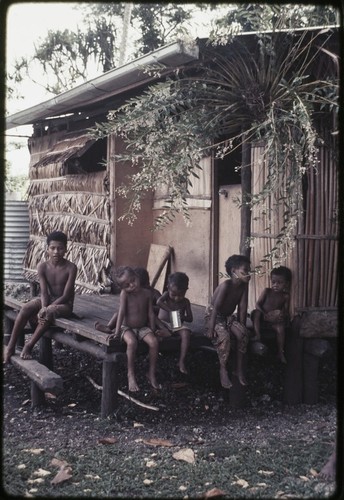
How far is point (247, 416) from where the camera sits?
600 cm

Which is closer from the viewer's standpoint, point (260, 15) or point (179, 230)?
point (260, 15)

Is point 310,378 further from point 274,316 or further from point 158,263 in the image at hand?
point 158,263

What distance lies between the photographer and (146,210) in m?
9.20

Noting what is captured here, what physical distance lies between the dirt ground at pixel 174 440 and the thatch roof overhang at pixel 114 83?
3248 mm

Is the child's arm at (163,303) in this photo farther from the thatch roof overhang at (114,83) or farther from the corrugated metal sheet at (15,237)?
the corrugated metal sheet at (15,237)

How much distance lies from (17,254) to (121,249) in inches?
176

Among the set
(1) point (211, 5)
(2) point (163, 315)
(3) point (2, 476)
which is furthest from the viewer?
(1) point (211, 5)

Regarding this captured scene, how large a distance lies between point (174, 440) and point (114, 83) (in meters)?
Result: 4.27

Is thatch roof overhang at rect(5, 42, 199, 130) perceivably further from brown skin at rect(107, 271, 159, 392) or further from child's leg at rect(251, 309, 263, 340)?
child's leg at rect(251, 309, 263, 340)

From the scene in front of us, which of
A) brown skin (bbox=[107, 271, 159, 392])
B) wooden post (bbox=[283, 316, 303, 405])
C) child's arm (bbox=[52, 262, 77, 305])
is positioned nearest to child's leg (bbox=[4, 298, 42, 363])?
child's arm (bbox=[52, 262, 77, 305])

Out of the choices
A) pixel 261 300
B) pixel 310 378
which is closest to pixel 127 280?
pixel 261 300

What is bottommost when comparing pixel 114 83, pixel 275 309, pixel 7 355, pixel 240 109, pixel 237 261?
pixel 7 355

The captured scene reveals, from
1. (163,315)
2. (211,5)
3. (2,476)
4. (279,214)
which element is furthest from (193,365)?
(211,5)

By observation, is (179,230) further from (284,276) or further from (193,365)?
(284,276)
